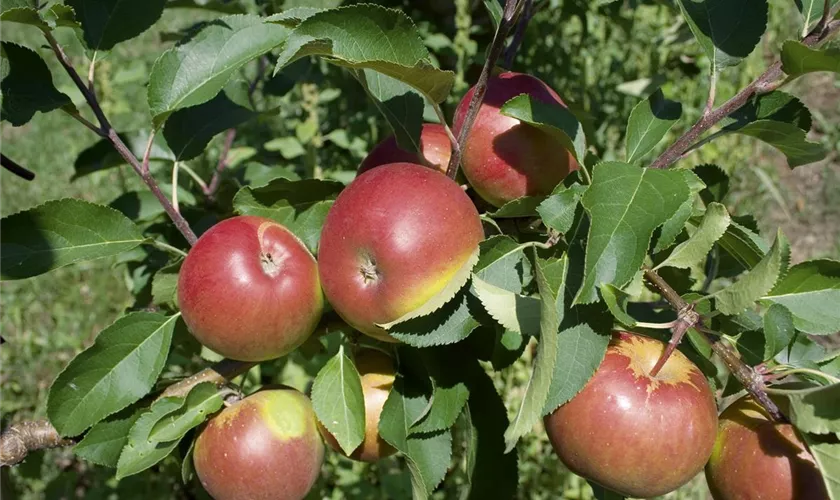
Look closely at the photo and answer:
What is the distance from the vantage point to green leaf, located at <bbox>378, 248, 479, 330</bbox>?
89 centimetres

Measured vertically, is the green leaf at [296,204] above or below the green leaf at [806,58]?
below

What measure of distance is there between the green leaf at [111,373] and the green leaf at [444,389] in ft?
1.33

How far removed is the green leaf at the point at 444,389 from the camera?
106 cm

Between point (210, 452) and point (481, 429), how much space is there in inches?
16.4

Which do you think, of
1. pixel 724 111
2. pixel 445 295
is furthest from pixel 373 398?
pixel 724 111

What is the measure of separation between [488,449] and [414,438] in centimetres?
18

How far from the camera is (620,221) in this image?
2.71ft

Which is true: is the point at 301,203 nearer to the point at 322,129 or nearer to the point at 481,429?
the point at 481,429

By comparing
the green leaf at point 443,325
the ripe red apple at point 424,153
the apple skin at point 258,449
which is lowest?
the apple skin at point 258,449

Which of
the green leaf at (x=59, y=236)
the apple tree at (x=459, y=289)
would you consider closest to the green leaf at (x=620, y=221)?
the apple tree at (x=459, y=289)

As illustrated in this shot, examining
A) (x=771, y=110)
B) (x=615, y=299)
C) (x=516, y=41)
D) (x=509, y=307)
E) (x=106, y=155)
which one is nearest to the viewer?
(x=615, y=299)

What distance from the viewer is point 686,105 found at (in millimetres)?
3912

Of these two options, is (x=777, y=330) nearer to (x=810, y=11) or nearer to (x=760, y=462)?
(x=760, y=462)

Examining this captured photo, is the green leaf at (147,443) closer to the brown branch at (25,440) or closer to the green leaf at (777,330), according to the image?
the brown branch at (25,440)
